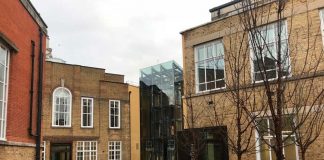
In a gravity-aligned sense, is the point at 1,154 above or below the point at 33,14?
below

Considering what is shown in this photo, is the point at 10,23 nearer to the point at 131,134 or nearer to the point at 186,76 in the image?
the point at 186,76

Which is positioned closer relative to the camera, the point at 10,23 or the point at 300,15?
the point at 10,23

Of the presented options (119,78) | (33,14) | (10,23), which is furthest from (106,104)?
(10,23)

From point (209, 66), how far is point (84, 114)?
1295 cm

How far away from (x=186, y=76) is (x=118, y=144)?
12.7m

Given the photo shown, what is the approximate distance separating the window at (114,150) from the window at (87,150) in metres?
1.34

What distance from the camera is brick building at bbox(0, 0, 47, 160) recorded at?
32.1ft

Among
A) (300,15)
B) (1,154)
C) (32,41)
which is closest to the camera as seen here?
(1,154)

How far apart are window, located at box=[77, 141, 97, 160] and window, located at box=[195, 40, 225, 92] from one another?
40.0 feet

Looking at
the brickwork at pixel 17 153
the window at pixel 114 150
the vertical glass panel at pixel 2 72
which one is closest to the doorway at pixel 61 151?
the window at pixel 114 150

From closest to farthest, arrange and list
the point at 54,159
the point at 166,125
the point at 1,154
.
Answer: the point at 1,154
the point at 54,159
the point at 166,125

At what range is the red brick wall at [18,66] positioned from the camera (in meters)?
9.98

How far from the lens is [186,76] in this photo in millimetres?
18766

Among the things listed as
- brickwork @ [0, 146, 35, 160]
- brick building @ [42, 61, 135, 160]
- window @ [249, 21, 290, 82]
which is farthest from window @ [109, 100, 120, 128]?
window @ [249, 21, 290, 82]
